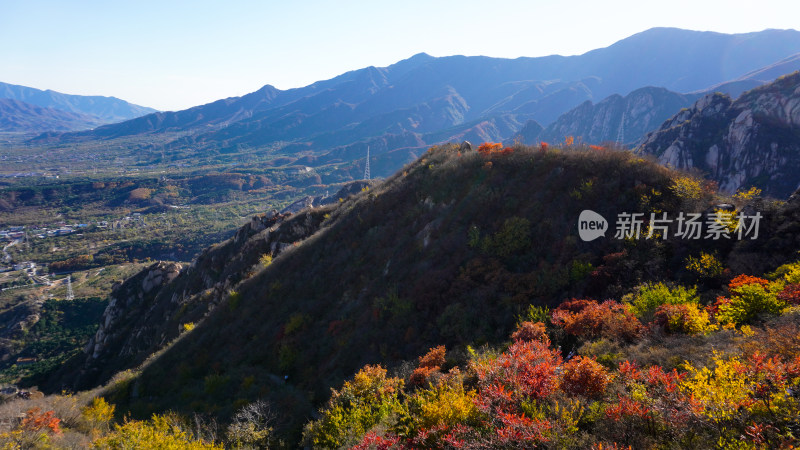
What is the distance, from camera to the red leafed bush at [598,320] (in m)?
9.84

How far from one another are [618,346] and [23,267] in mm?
174261

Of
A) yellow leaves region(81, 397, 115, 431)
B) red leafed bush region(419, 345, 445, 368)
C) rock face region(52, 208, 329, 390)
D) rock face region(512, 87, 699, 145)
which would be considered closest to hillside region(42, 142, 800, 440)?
red leafed bush region(419, 345, 445, 368)

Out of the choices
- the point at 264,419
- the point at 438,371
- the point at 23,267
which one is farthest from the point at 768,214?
the point at 23,267

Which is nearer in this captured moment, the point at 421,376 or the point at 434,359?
the point at 421,376

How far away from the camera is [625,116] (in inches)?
6220

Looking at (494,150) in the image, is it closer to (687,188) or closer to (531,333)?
(687,188)

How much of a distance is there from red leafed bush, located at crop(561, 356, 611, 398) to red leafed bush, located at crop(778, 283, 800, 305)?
6.36 m

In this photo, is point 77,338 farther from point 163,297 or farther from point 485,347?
point 485,347

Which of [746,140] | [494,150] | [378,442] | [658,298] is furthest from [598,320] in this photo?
[746,140]

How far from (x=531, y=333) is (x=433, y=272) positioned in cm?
779

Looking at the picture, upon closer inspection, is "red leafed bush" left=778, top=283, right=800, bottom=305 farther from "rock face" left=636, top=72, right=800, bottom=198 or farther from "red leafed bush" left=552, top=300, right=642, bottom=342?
"rock face" left=636, top=72, right=800, bottom=198

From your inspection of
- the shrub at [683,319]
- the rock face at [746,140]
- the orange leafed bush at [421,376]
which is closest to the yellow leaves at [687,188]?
the shrub at [683,319]

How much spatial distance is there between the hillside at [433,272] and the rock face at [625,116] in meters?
146

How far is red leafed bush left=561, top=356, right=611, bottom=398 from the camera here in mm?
7145
